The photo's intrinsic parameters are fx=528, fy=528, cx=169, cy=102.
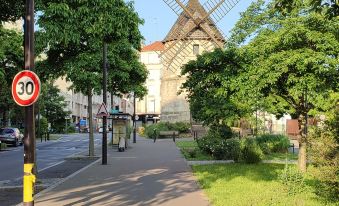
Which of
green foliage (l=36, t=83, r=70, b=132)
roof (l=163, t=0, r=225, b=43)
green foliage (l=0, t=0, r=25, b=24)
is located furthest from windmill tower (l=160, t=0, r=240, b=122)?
green foliage (l=0, t=0, r=25, b=24)

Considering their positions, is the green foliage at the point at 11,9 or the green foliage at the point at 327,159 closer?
the green foliage at the point at 327,159

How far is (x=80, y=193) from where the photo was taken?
13.1 meters

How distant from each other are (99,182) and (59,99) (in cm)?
6514

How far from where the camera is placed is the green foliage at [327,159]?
10.1 m

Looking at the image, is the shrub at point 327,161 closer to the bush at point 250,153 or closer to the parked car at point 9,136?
the bush at point 250,153

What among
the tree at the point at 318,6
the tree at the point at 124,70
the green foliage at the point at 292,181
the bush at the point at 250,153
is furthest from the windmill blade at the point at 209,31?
the tree at the point at 318,6

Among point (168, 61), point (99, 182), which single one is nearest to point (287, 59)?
point (99, 182)

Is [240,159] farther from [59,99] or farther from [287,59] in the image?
[59,99]

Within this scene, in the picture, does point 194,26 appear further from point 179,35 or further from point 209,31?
point 179,35

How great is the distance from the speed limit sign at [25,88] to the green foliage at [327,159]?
558cm

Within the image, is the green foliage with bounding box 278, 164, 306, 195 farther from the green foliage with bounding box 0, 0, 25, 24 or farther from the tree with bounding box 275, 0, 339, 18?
the green foliage with bounding box 0, 0, 25, 24

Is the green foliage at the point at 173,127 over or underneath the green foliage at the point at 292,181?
over

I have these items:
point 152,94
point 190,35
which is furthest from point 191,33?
point 152,94

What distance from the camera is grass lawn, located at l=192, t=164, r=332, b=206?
11164 mm
